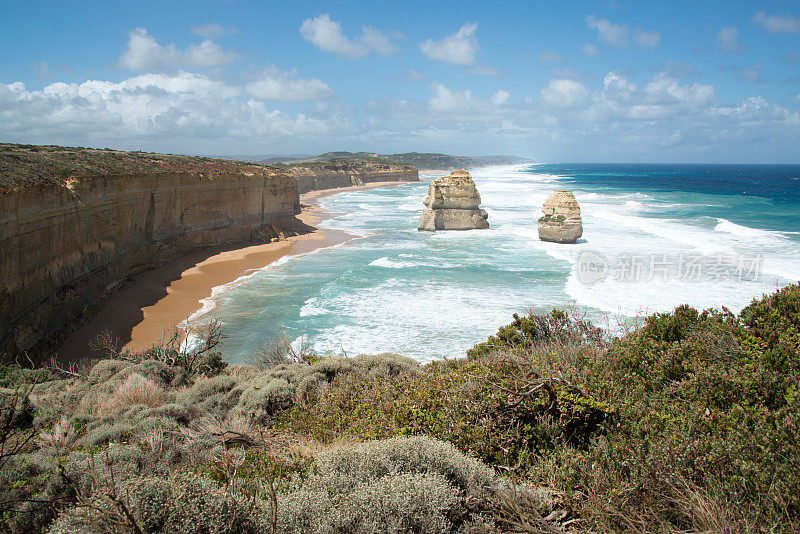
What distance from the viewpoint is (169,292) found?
19172 millimetres

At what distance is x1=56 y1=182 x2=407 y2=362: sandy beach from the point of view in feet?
47.3

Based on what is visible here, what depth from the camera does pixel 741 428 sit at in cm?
Result: 360

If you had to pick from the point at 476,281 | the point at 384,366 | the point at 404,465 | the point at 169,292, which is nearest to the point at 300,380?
the point at 384,366

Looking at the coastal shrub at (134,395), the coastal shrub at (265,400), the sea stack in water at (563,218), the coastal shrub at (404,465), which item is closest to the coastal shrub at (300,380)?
the coastal shrub at (265,400)

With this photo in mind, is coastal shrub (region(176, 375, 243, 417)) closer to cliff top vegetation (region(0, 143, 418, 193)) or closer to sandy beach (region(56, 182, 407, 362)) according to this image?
sandy beach (region(56, 182, 407, 362))

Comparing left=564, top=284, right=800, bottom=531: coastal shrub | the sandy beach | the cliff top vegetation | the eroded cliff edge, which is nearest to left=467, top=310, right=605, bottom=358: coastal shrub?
left=564, top=284, right=800, bottom=531: coastal shrub

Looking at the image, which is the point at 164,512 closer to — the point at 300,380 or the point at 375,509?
the point at 375,509

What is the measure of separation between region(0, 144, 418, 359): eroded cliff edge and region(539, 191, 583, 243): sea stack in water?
1832 cm

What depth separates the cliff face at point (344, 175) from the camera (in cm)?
7084

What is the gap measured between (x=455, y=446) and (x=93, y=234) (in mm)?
18250

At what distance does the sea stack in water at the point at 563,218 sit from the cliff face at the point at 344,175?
41009 millimetres

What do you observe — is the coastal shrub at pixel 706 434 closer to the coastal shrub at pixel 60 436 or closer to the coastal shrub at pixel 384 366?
the coastal shrub at pixel 384 366

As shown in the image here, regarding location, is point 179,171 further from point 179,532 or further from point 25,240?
point 179,532

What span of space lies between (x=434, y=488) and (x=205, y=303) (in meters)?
16.4
